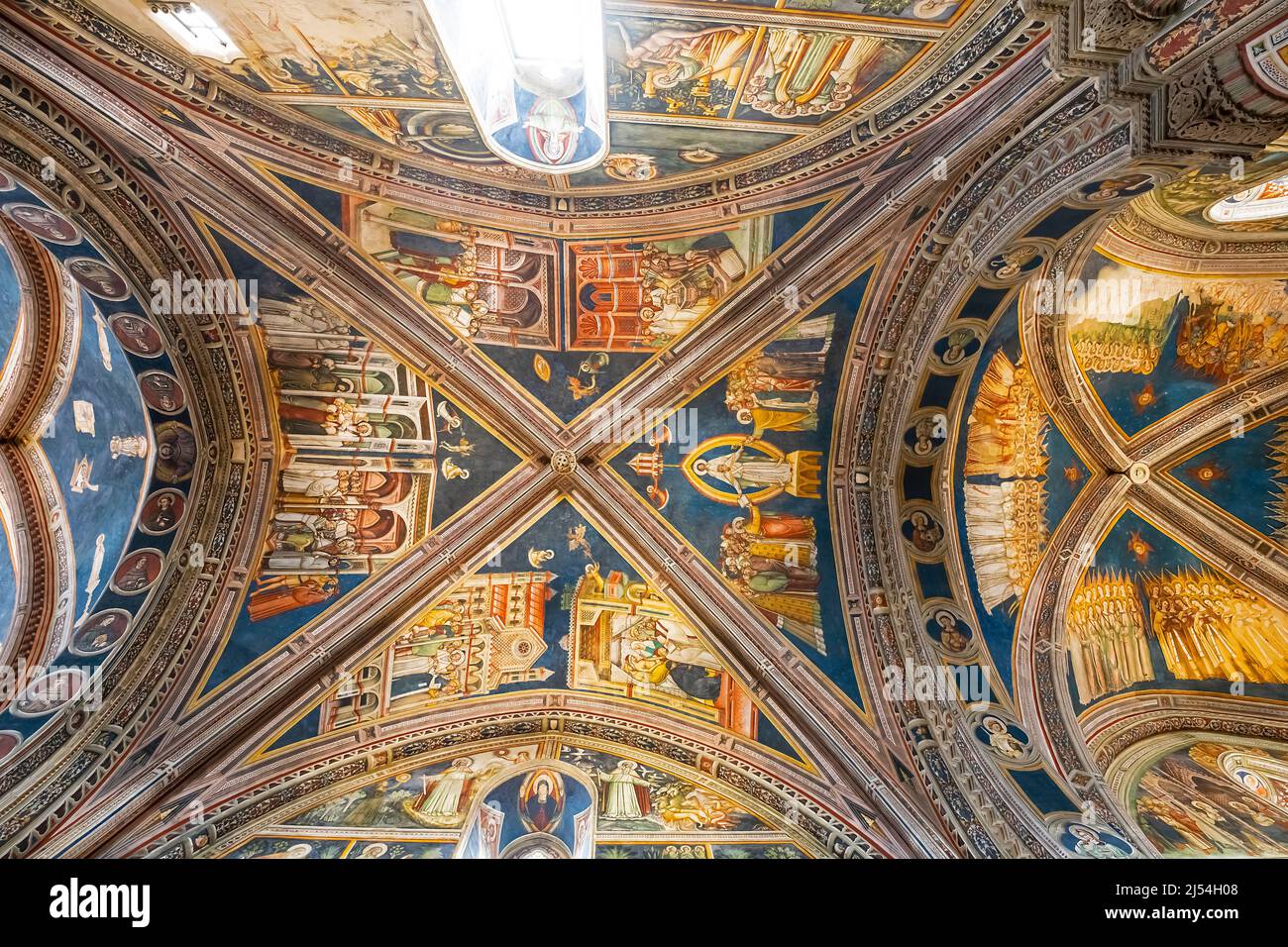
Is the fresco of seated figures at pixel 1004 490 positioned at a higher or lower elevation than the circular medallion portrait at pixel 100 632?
higher

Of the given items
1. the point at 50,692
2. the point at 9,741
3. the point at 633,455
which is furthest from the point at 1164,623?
the point at 9,741

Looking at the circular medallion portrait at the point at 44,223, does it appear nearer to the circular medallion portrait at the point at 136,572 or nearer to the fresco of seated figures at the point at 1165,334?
the circular medallion portrait at the point at 136,572

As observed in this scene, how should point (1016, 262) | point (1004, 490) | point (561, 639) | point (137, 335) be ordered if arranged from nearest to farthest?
1. point (1016, 262)
2. point (137, 335)
3. point (1004, 490)
4. point (561, 639)

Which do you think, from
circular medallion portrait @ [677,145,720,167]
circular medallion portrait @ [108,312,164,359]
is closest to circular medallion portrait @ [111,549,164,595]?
circular medallion portrait @ [108,312,164,359]

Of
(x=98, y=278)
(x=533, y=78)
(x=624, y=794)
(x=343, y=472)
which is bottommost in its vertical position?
(x=624, y=794)

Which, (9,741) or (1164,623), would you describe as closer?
(9,741)

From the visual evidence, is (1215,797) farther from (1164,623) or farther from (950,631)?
(950,631)

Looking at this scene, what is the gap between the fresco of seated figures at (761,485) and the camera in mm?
10172

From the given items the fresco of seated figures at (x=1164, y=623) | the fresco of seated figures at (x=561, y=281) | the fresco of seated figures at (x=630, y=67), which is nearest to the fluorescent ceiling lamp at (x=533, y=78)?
the fresco of seated figures at (x=630, y=67)

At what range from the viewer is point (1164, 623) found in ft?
36.1

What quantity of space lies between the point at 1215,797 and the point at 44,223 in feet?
48.7

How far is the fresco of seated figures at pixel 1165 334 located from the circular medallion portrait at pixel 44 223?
38.4 ft
